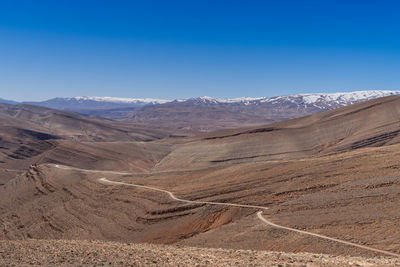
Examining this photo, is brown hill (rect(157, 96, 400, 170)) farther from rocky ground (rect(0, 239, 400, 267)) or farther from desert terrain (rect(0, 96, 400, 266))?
rocky ground (rect(0, 239, 400, 267))

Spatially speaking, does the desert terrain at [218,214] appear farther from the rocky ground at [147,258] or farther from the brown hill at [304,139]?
the brown hill at [304,139]

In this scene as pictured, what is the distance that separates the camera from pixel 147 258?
713 inches

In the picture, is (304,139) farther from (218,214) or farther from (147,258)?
(147,258)

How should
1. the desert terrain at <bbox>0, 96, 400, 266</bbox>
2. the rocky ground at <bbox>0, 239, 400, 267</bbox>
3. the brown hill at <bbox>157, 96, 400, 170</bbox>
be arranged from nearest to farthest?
the rocky ground at <bbox>0, 239, 400, 267</bbox> < the desert terrain at <bbox>0, 96, 400, 266</bbox> < the brown hill at <bbox>157, 96, 400, 170</bbox>

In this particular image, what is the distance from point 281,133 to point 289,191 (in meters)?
72.8

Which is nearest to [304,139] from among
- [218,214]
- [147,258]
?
[218,214]

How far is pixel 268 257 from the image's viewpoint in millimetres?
18250

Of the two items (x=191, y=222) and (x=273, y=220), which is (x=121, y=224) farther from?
(x=273, y=220)

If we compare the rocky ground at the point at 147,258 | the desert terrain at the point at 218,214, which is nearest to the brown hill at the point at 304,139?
the desert terrain at the point at 218,214

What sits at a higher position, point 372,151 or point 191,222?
point 372,151

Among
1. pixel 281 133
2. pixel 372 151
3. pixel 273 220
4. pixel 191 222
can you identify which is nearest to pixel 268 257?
pixel 273 220

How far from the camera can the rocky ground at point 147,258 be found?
16.8 m

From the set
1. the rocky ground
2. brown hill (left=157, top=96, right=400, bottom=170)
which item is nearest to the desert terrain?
the rocky ground

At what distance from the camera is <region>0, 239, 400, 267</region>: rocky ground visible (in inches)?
660
